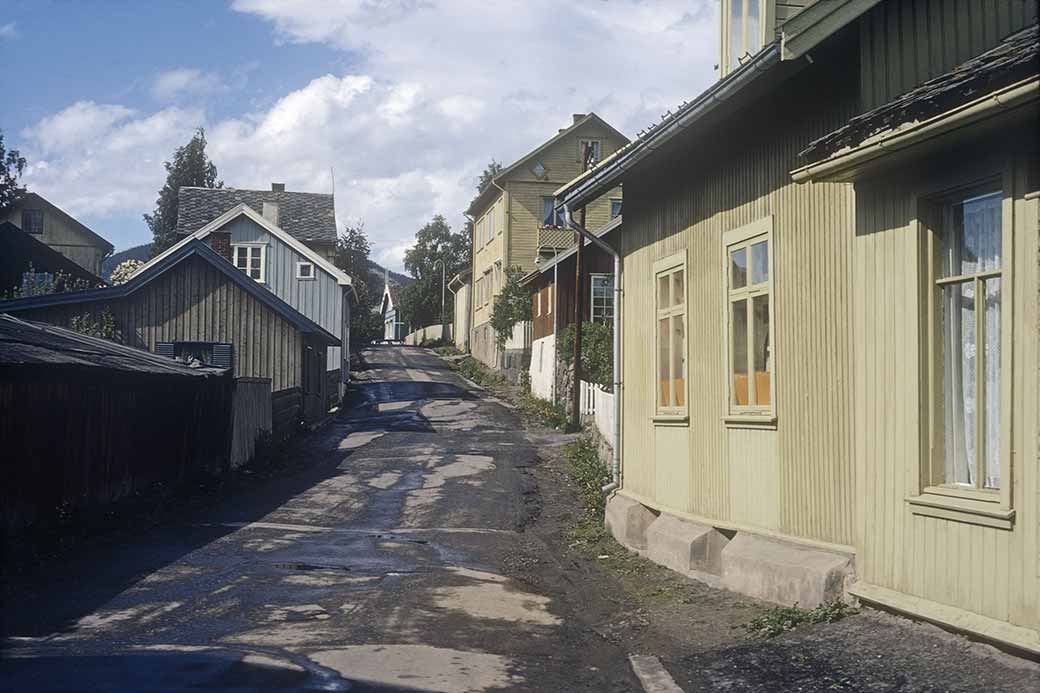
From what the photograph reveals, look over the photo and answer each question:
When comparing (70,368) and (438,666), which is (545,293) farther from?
(438,666)

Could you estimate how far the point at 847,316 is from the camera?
338 inches

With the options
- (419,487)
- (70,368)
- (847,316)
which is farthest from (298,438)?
(847,316)

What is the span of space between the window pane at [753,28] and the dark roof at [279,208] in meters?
37.5

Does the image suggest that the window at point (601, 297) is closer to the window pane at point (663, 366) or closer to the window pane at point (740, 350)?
the window pane at point (663, 366)

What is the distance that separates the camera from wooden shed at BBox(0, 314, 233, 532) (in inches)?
469

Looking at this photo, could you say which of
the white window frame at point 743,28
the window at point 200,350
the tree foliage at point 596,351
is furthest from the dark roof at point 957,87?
the window at point 200,350

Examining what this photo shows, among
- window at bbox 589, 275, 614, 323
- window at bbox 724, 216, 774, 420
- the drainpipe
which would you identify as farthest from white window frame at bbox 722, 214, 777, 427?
window at bbox 589, 275, 614, 323

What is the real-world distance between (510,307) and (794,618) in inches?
1505

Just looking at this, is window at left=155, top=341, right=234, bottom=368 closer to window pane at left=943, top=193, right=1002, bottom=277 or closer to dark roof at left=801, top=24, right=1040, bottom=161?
dark roof at left=801, top=24, right=1040, bottom=161

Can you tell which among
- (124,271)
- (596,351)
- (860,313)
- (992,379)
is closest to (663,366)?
(860,313)

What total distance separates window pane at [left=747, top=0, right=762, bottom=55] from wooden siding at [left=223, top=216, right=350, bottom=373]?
99.0 feet

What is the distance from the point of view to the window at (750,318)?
9938 millimetres

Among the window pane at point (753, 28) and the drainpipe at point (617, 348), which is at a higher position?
the window pane at point (753, 28)

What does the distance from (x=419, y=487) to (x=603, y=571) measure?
26.6ft
